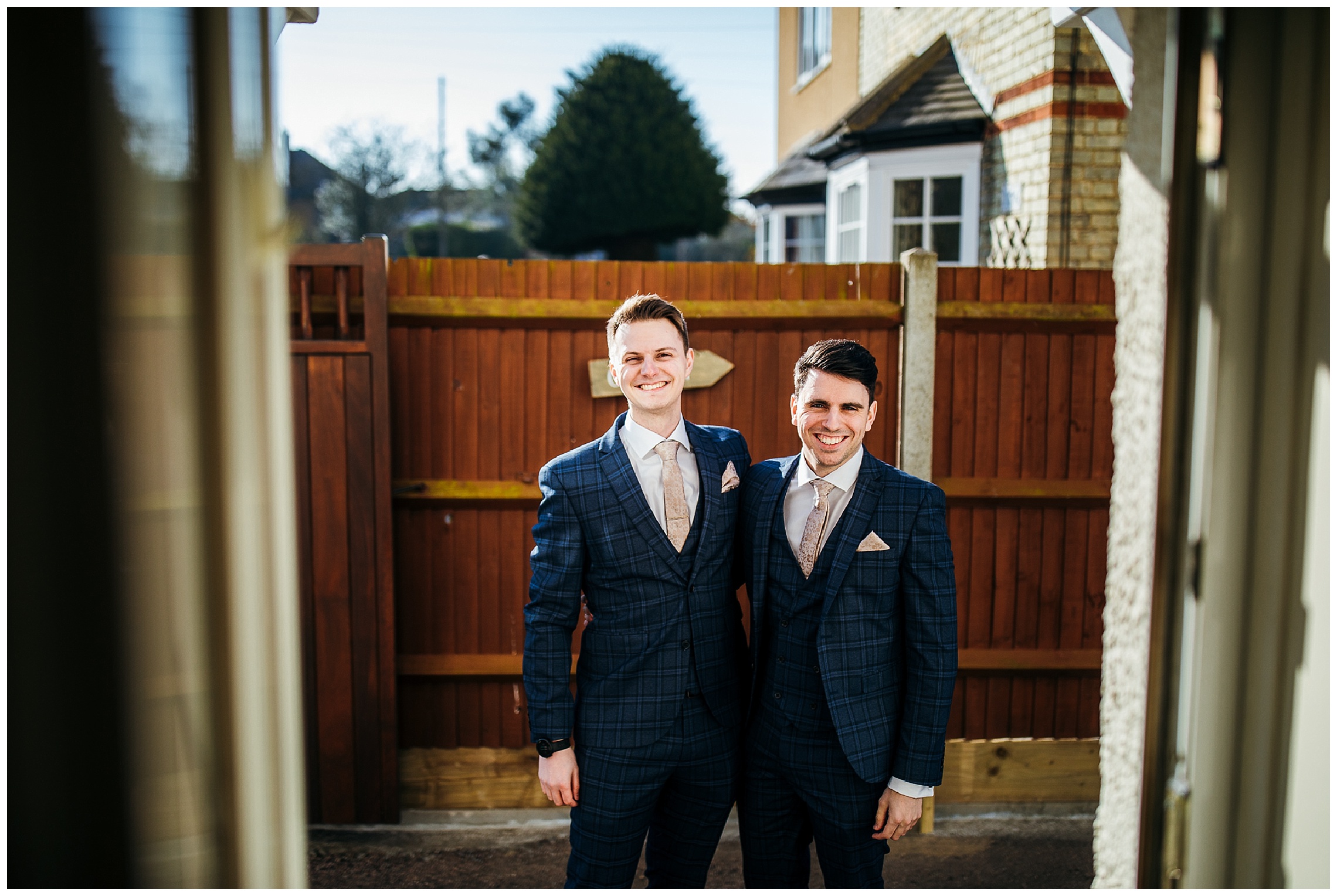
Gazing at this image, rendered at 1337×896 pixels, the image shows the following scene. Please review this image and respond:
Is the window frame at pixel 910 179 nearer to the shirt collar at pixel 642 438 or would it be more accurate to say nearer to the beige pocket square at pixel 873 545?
the shirt collar at pixel 642 438

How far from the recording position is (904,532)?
232 cm

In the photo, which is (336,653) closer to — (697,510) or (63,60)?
(697,510)

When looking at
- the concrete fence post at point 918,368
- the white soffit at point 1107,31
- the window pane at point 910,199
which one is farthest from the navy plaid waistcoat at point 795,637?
the window pane at point 910,199

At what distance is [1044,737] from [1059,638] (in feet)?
1.63

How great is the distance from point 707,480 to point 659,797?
0.93m

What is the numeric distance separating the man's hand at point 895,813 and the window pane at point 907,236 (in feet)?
Answer: 25.9

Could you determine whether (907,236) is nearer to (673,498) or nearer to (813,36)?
(813,36)

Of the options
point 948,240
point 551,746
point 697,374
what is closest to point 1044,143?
point 948,240

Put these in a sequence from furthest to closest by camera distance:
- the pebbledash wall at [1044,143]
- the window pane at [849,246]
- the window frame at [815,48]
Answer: the window frame at [815,48], the window pane at [849,246], the pebbledash wall at [1044,143]

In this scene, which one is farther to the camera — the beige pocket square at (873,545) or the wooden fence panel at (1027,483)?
the wooden fence panel at (1027,483)

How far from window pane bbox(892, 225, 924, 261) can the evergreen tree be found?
635 inches

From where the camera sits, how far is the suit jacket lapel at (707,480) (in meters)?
2.44

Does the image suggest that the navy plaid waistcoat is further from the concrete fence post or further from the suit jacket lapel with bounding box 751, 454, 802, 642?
the concrete fence post

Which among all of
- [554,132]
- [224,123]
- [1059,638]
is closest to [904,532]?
[224,123]
